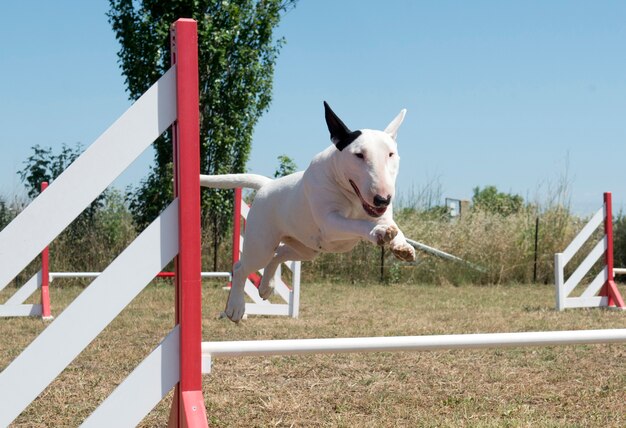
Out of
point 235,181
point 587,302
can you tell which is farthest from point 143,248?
point 587,302

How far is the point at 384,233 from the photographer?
256 centimetres

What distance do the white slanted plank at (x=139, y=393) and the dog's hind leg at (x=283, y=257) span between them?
1.03m

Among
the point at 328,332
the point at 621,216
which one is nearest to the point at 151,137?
the point at 328,332

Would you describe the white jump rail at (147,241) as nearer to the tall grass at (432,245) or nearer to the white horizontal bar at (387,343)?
the white horizontal bar at (387,343)

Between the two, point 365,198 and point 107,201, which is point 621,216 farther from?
point 365,198

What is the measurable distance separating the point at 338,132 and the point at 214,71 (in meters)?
9.80

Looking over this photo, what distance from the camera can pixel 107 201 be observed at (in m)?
13.1

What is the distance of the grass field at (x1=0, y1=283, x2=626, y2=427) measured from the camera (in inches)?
167

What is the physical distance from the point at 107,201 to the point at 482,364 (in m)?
8.90

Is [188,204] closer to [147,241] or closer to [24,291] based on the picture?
[147,241]

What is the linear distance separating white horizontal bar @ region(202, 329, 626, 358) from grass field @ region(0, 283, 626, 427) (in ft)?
3.37

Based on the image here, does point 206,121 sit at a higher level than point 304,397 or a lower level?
higher

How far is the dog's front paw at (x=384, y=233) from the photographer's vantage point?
101 inches

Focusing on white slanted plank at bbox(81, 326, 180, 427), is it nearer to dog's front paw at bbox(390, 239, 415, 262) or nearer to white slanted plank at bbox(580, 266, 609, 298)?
dog's front paw at bbox(390, 239, 415, 262)
